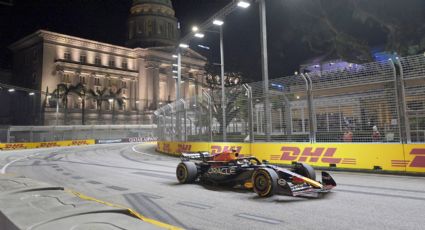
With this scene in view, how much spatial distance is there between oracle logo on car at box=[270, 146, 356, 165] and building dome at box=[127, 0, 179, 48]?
3577 inches

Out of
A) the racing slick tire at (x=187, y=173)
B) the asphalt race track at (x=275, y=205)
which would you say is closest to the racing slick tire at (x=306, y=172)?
the asphalt race track at (x=275, y=205)

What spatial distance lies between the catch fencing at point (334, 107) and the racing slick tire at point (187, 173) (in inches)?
211

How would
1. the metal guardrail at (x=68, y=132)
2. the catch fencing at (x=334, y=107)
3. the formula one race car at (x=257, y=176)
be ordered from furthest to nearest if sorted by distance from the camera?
the metal guardrail at (x=68, y=132), the catch fencing at (x=334, y=107), the formula one race car at (x=257, y=176)

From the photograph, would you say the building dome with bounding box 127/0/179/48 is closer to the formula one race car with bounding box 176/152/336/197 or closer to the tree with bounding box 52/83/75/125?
the tree with bounding box 52/83/75/125

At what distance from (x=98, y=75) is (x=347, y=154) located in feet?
256

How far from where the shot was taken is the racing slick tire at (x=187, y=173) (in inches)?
365

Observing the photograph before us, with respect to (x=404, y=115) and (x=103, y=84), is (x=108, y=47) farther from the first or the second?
(x=404, y=115)

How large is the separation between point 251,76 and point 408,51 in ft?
62.3

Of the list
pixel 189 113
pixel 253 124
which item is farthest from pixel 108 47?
pixel 253 124

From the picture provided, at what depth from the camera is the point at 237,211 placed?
20.0 ft

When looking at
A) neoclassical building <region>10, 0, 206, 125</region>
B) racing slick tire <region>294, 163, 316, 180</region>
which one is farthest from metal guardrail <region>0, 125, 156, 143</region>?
racing slick tire <region>294, 163, 316, 180</region>

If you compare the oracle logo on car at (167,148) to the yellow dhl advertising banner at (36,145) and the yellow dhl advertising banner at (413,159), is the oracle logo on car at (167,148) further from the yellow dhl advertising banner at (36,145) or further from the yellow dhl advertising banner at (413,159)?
the yellow dhl advertising banner at (36,145)

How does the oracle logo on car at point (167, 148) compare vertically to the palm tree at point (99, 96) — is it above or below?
below

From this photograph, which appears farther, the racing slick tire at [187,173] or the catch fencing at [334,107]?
the catch fencing at [334,107]
